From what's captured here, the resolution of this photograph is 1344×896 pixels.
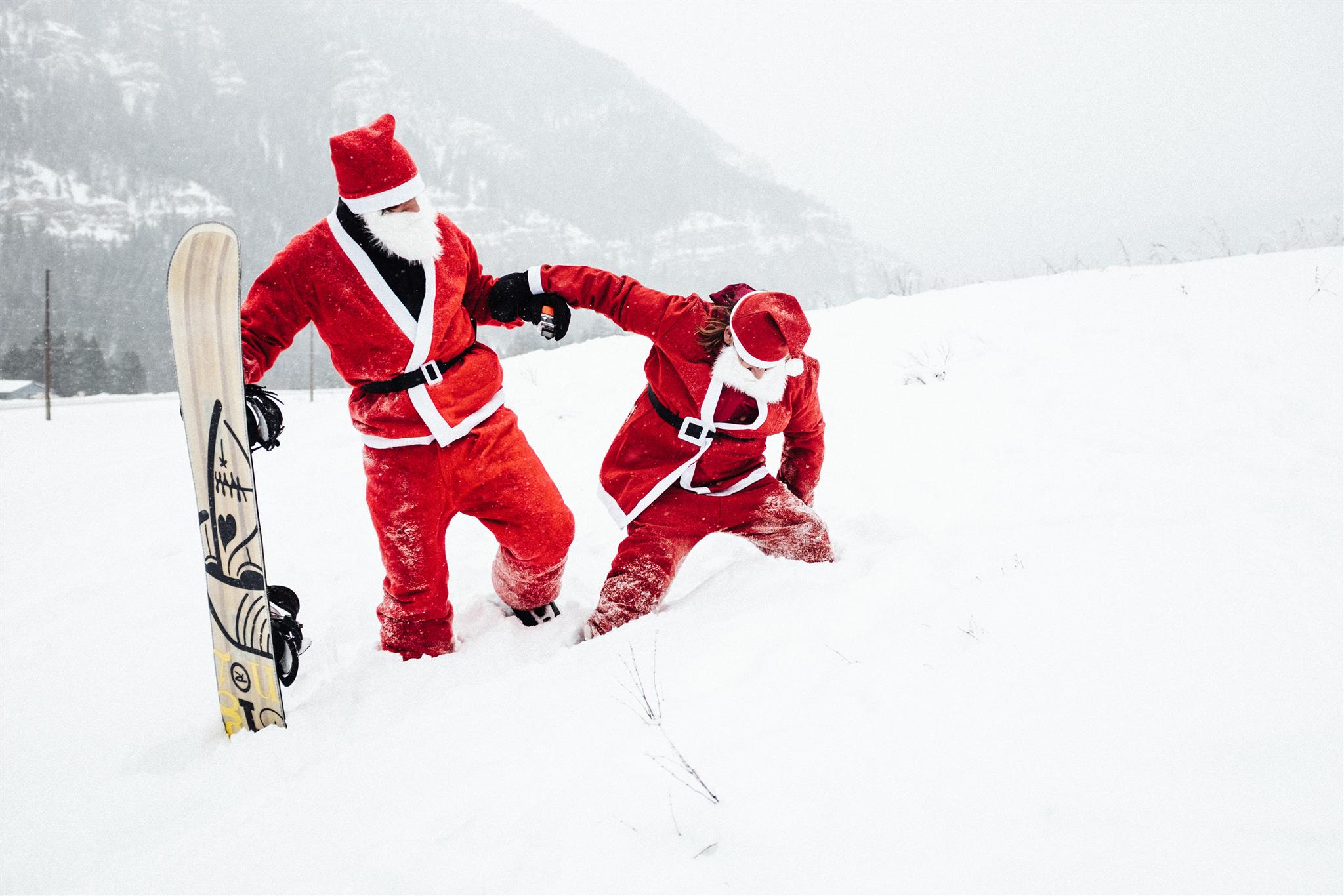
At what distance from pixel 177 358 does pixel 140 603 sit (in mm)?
2039

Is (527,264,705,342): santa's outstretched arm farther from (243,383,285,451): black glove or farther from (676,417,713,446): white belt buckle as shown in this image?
(243,383,285,451): black glove

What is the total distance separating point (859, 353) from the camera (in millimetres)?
5281

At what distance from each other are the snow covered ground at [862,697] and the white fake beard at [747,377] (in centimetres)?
67

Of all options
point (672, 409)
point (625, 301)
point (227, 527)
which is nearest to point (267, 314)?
point (227, 527)

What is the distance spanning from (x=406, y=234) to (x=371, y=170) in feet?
0.68

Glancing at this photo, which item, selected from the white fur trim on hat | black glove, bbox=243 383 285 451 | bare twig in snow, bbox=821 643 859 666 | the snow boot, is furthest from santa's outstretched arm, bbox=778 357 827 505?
black glove, bbox=243 383 285 451

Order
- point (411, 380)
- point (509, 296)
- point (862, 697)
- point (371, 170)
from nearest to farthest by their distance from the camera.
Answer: point (862, 697), point (371, 170), point (411, 380), point (509, 296)

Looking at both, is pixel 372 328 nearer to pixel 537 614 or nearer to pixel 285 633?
pixel 285 633

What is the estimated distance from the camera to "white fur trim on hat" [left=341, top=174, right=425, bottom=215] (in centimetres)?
209

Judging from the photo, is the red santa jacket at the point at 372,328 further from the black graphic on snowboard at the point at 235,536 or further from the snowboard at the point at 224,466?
the black graphic on snowboard at the point at 235,536

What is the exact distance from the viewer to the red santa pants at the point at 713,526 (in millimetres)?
2641

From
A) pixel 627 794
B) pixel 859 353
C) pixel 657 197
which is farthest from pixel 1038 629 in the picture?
pixel 657 197

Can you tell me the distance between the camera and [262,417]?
6.53ft

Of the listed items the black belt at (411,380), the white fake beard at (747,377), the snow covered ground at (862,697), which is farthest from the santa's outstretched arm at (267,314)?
the white fake beard at (747,377)
